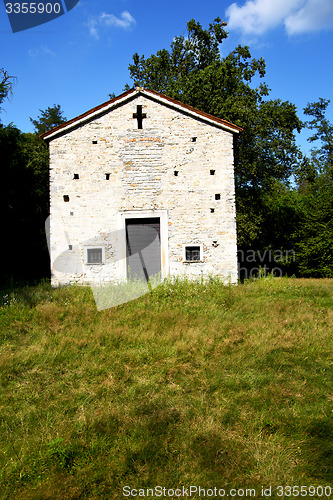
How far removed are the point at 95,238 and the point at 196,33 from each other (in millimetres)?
14302

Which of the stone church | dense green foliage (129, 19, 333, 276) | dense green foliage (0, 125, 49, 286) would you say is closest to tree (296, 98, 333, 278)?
dense green foliage (129, 19, 333, 276)

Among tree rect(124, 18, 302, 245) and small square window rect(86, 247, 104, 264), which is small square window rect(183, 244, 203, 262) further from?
tree rect(124, 18, 302, 245)

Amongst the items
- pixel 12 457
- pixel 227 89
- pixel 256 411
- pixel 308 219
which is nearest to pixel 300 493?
pixel 256 411

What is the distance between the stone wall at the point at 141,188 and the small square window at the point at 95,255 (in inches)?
7.9

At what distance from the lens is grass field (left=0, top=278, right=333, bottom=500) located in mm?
3334

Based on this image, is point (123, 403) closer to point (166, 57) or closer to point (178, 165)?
point (178, 165)

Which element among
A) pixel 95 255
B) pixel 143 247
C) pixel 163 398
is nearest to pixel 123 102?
pixel 143 247

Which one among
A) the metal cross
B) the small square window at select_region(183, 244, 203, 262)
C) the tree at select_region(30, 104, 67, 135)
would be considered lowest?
the small square window at select_region(183, 244, 203, 262)

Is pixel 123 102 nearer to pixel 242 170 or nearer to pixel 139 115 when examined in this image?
pixel 139 115

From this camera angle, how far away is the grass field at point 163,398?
3.33 meters

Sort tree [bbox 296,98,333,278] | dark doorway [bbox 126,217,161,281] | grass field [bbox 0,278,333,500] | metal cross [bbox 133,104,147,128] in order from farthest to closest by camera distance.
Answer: tree [bbox 296,98,333,278], metal cross [bbox 133,104,147,128], dark doorway [bbox 126,217,161,281], grass field [bbox 0,278,333,500]

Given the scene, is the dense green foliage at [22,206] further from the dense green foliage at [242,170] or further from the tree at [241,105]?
the tree at [241,105]

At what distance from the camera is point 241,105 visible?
16.1 meters

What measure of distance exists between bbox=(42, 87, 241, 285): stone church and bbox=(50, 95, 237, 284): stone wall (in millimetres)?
34
